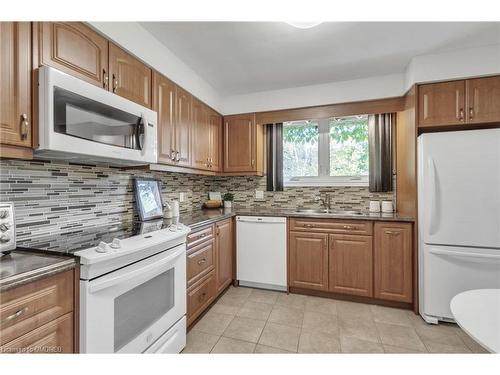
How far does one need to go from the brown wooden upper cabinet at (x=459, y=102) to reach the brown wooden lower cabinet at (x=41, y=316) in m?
2.84

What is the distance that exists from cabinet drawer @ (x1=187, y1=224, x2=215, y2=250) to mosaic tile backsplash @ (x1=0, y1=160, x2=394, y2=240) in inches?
23.7

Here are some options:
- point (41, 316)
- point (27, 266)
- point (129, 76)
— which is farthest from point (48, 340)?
point (129, 76)

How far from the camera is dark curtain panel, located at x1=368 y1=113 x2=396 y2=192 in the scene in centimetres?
277

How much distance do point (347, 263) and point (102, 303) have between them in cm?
216

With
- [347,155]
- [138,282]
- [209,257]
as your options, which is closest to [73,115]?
[138,282]

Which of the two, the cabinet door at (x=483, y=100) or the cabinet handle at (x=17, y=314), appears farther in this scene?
the cabinet door at (x=483, y=100)

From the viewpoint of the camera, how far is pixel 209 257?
230 cm

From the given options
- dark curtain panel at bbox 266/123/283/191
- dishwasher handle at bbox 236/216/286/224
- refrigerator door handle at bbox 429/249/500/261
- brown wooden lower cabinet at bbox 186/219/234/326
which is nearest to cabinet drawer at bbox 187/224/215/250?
brown wooden lower cabinet at bbox 186/219/234/326

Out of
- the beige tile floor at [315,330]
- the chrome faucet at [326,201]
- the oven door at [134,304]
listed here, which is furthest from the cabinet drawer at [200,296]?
the chrome faucet at [326,201]

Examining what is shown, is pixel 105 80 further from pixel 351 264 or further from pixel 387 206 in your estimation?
pixel 387 206

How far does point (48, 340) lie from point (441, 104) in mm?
3102

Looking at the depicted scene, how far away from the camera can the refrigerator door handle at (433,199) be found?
6.77 feet

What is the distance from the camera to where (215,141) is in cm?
301

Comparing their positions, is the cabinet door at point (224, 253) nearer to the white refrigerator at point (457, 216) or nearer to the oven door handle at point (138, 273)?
the oven door handle at point (138, 273)
